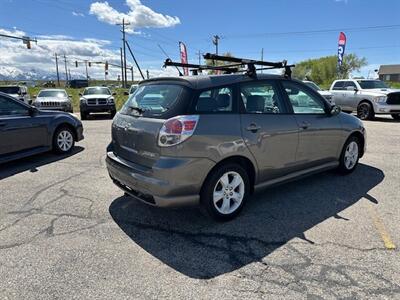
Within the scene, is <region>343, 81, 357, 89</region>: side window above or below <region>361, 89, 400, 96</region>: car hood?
above

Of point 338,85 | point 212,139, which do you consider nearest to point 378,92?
point 338,85

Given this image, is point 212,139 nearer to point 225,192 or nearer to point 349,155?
point 225,192

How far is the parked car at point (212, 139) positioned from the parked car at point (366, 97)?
11.4 metres

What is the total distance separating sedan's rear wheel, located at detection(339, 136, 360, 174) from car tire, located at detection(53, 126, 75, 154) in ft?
19.2

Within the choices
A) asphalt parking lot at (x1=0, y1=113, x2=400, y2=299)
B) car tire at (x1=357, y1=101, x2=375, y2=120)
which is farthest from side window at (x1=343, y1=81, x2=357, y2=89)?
asphalt parking lot at (x1=0, y1=113, x2=400, y2=299)

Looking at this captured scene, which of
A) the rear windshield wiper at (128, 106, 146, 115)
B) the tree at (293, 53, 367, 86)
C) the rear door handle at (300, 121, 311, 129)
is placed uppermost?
the tree at (293, 53, 367, 86)

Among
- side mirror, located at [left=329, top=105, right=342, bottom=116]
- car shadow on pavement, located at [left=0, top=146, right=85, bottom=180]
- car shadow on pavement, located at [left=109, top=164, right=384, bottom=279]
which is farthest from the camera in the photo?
car shadow on pavement, located at [left=0, top=146, right=85, bottom=180]

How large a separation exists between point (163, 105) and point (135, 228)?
143 centimetres

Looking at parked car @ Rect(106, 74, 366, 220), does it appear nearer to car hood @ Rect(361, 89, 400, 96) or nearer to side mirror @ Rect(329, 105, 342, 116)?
side mirror @ Rect(329, 105, 342, 116)

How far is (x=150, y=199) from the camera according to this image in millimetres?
3617

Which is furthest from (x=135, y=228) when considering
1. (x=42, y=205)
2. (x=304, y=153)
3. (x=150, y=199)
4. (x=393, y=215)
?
(x=393, y=215)

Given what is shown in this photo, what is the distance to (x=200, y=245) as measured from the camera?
345cm

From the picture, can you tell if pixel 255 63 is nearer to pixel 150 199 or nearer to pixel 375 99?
pixel 150 199

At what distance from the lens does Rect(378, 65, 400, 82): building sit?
86.2m
